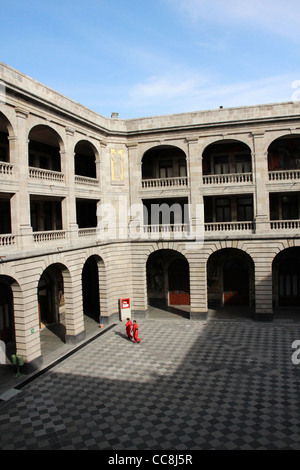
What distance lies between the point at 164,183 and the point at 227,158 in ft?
16.7

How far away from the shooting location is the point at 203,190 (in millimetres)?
25297

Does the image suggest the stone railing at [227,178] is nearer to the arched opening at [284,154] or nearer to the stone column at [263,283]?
the arched opening at [284,154]

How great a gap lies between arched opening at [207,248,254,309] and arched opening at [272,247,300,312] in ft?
6.17

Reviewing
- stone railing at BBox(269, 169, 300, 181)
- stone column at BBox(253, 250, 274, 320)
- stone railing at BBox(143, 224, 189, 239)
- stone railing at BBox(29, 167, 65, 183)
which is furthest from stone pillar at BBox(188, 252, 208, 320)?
stone railing at BBox(29, 167, 65, 183)

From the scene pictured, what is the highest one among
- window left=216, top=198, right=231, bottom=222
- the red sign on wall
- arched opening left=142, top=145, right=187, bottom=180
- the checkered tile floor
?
arched opening left=142, top=145, right=187, bottom=180

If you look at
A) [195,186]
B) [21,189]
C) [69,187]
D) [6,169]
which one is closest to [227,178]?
[195,186]

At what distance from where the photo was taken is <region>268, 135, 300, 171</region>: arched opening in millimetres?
26312

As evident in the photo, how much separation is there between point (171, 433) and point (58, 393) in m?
5.78

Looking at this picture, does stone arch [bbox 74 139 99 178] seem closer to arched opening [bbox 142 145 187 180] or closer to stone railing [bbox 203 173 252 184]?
arched opening [bbox 142 145 187 180]

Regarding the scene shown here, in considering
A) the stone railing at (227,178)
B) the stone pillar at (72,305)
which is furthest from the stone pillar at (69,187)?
the stone railing at (227,178)

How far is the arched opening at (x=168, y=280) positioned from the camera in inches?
1169

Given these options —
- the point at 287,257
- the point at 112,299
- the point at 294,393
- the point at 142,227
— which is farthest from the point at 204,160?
the point at 294,393

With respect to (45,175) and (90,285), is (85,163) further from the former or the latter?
(90,285)

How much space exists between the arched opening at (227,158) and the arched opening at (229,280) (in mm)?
6138
